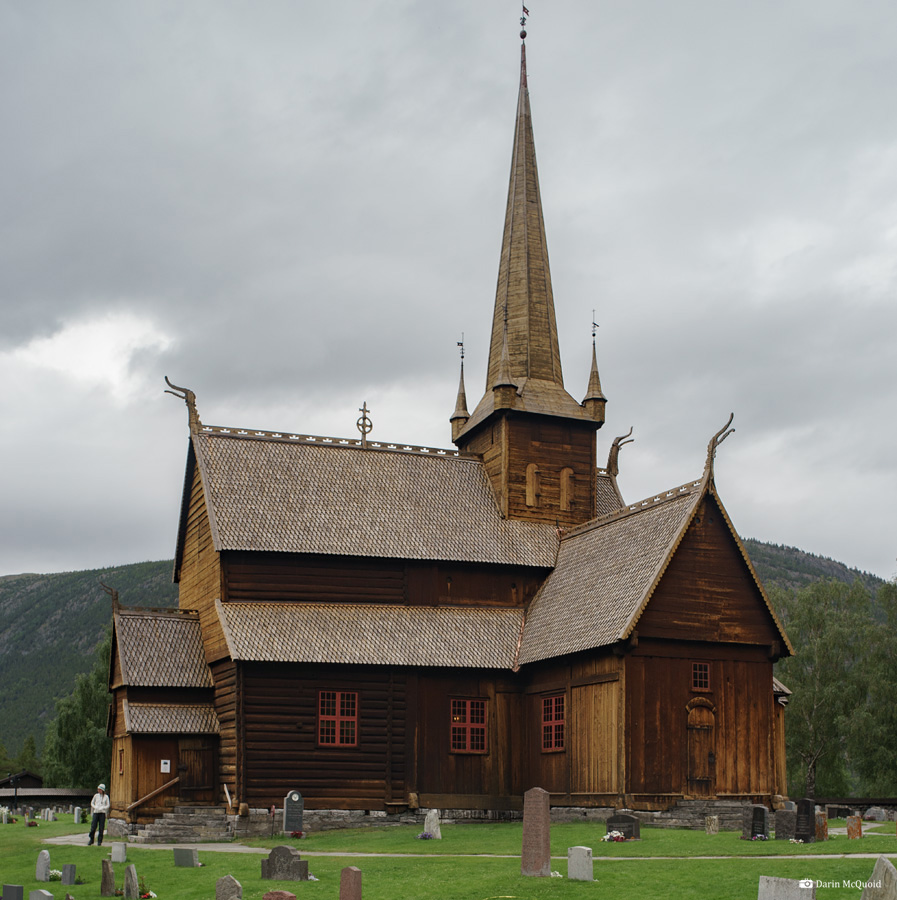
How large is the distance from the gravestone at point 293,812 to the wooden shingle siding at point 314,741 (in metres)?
3.15

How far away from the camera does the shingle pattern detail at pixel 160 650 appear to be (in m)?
35.3

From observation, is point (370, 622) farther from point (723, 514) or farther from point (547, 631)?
point (723, 514)

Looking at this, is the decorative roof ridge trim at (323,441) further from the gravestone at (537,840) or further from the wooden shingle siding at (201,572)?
the gravestone at (537,840)

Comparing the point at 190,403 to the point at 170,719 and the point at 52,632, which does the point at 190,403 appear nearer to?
the point at 170,719

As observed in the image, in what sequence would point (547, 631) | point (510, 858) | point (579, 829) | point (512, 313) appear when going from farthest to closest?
1. point (512, 313)
2. point (547, 631)
3. point (579, 829)
4. point (510, 858)

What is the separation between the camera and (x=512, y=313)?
4559 cm

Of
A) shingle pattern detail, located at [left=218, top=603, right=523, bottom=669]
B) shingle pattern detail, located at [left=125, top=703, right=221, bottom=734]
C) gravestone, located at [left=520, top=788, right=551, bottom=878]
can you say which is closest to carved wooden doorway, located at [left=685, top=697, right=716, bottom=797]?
shingle pattern detail, located at [left=218, top=603, right=523, bottom=669]

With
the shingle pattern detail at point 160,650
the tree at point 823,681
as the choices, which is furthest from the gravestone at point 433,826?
the tree at point 823,681

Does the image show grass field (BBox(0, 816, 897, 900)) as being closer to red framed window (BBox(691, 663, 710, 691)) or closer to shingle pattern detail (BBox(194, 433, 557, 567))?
red framed window (BBox(691, 663, 710, 691))

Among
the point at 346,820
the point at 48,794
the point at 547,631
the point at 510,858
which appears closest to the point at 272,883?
the point at 510,858

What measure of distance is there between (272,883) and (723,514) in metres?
18.2

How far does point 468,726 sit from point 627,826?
10.7 metres

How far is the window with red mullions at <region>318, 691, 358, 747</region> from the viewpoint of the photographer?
35.2m

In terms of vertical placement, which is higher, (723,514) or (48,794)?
(723,514)
